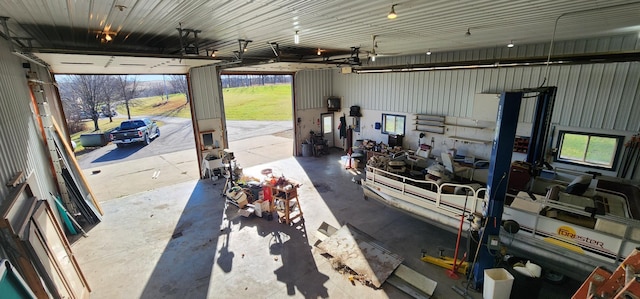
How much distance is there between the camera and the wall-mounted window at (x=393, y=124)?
11184 millimetres

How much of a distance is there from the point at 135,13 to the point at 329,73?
33.5 ft

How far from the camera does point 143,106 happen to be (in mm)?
30109

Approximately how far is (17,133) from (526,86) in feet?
38.3

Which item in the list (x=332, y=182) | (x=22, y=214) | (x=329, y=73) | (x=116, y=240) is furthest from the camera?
(x=329, y=73)

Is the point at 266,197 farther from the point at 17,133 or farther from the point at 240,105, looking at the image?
the point at 240,105

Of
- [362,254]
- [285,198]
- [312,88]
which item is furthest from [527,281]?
[312,88]

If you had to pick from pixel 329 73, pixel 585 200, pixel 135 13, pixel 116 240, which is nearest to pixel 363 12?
pixel 135 13

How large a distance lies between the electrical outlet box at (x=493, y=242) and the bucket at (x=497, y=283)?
39 cm

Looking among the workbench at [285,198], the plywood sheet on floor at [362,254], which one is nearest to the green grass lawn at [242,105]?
the workbench at [285,198]

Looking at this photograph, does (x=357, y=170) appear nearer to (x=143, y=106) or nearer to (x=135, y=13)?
(x=135, y=13)

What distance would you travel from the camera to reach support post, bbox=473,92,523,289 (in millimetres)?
4117

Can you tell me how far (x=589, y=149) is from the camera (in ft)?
22.7

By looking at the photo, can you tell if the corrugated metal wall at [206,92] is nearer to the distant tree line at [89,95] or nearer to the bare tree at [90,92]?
the distant tree line at [89,95]

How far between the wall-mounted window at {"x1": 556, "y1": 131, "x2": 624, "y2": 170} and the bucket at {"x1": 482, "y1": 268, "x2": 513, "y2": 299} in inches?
197
